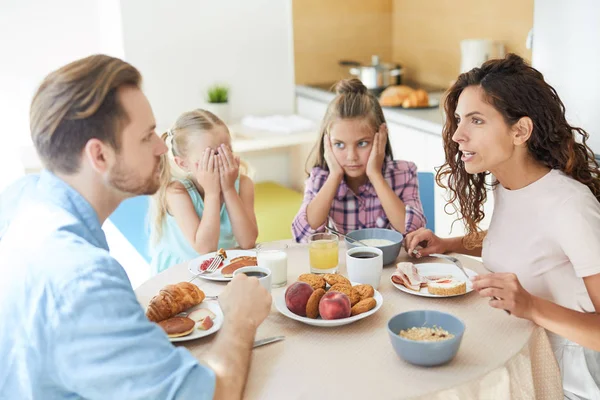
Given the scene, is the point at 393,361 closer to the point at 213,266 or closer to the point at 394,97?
the point at 213,266

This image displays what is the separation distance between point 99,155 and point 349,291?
54 cm

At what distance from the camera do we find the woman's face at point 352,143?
2.08m

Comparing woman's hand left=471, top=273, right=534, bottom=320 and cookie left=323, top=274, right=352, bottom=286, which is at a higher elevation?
woman's hand left=471, top=273, right=534, bottom=320

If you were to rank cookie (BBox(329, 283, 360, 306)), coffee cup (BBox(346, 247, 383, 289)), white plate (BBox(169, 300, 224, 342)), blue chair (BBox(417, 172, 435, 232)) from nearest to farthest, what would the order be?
white plate (BBox(169, 300, 224, 342)) < cookie (BBox(329, 283, 360, 306)) < coffee cup (BBox(346, 247, 383, 289)) < blue chair (BBox(417, 172, 435, 232))

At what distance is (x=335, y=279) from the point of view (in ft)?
5.00

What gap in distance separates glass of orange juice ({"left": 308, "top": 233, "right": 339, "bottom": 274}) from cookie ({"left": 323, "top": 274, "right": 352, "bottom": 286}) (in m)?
0.10

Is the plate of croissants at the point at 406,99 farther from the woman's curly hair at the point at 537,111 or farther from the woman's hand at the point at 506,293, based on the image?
the woman's hand at the point at 506,293

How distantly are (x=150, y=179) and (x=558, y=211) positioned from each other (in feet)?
2.58

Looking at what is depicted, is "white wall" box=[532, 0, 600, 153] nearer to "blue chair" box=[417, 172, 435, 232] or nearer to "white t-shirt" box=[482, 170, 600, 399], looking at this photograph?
"blue chair" box=[417, 172, 435, 232]

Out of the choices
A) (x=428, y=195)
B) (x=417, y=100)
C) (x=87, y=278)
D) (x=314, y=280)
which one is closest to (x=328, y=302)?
(x=314, y=280)

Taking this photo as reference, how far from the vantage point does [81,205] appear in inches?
47.1

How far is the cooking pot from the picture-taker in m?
3.62

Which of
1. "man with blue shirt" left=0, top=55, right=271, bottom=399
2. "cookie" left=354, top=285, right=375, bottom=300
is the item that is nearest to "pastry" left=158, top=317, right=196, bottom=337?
"man with blue shirt" left=0, top=55, right=271, bottom=399

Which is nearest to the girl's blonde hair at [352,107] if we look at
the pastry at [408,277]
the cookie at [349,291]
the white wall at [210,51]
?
the pastry at [408,277]
